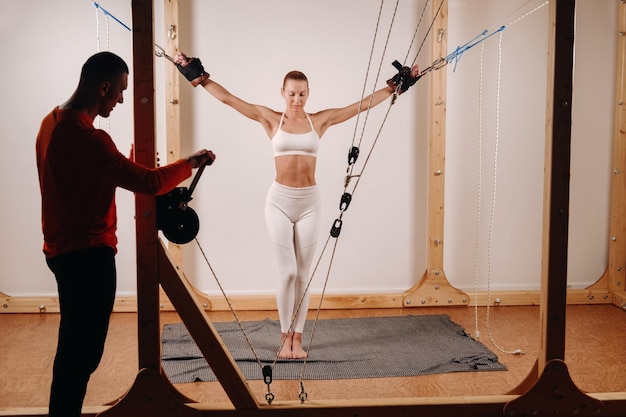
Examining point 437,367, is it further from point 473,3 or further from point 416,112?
point 473,3

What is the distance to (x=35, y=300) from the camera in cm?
545

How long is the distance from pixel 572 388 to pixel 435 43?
3.13m

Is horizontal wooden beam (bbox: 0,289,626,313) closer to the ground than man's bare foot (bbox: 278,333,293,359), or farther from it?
farther from it

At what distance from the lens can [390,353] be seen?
4445 mm

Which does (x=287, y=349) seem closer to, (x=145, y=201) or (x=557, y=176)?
(x=145, y=201)

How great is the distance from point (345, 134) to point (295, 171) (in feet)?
4.34

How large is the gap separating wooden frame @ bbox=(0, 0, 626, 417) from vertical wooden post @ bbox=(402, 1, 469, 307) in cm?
238

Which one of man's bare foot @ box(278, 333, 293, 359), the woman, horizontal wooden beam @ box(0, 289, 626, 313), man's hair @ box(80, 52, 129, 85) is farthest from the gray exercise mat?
man's hair @ box(80, 52, 129, 85)

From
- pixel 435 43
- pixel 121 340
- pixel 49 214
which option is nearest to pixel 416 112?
pixel 435 43

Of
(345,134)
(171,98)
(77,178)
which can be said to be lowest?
(77,178)

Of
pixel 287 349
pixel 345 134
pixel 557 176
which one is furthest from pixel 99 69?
pixel 345 134

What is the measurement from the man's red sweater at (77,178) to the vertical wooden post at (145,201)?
29cm

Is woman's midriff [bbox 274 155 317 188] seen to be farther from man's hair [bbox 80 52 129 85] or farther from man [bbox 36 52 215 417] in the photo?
man's hair [bbox 80 52 129 85]

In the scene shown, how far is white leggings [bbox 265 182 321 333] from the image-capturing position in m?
4.30
